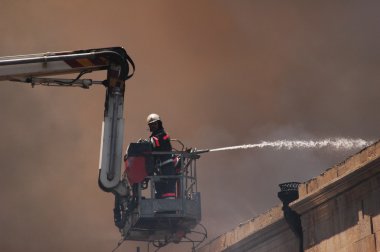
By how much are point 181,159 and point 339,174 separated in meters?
3.23

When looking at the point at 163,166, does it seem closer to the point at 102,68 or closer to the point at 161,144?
the point at 161,144

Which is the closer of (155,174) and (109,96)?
(109,96)

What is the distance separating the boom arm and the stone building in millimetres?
3465

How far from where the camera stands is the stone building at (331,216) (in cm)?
1204

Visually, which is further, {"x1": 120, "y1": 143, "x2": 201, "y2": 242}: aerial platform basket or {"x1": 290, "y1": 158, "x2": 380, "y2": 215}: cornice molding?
{"x1": 120, "y1": 143, "x2": 201, "y2": 242}: aerial platform basket

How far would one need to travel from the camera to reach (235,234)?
16000 millimetres

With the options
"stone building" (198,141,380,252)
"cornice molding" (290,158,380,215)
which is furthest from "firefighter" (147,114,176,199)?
"cornice molding" (290,158,380,215)

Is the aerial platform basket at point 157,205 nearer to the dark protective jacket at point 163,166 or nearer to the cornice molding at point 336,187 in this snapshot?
the dark protective jacket at point 163,166

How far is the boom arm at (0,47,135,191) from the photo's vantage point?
12391 mm

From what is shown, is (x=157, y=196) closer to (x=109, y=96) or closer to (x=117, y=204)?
(x=117, y=204)

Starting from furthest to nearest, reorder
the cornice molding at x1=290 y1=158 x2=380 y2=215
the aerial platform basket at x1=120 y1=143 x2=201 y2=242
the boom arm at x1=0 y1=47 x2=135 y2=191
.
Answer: the aerial platform basket at x1=120 y1=143 x2=201 y2=242
the boom arm at x1=0 y1=47 x2=135 y2=191
the cornice molding at x1=290 y1=158 x2=380 y2=215

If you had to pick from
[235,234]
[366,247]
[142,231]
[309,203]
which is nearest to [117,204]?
[142,231]

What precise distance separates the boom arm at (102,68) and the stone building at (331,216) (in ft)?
11.4

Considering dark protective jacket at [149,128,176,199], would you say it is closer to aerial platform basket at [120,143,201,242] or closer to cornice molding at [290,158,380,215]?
aerial platform basket at [120,143,201,242]
